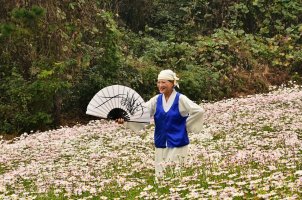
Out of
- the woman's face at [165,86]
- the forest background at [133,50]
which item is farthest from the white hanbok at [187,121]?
the forest background at [133,50]

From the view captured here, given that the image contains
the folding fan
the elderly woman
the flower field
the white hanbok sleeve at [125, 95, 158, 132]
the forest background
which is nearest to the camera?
the flower field

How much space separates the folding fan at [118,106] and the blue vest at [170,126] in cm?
24

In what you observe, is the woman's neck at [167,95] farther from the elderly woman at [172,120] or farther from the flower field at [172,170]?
the flower field at [172,170]

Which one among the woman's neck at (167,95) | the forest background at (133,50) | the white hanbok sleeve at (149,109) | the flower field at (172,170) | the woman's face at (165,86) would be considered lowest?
the flower field at (172,170)

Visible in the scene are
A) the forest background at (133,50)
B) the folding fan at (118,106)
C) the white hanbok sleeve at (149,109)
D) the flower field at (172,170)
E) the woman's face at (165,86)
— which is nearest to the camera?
the flower field at (172,170)

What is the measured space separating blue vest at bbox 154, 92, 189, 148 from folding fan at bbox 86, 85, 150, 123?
0.78 feet

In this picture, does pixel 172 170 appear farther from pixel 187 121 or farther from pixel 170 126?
pixel 187 121

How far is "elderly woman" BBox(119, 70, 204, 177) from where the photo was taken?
24.7 ft

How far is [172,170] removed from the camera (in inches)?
279

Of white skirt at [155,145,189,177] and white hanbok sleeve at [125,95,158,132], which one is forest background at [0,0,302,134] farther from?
white skirt at [155,145,189,177]

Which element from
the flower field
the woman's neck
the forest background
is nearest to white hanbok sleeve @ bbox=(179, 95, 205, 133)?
the woman's neck

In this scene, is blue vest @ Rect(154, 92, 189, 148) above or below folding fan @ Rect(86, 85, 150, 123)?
below

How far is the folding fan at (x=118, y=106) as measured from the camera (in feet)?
25.2

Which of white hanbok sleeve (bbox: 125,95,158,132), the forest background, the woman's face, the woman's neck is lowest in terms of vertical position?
white hanbok sleeve (bbox: 125,95,158,132)
